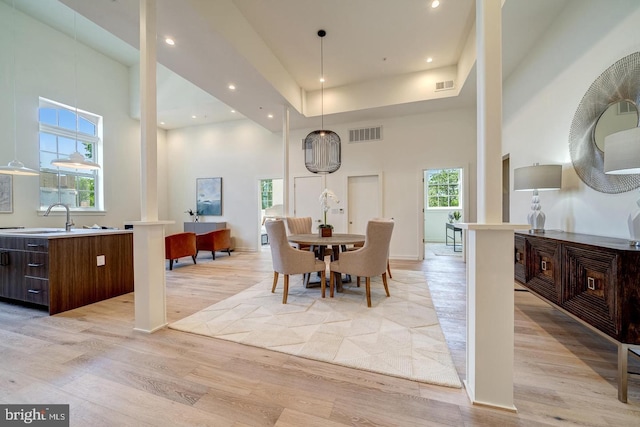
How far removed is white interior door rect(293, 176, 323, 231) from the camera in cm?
618

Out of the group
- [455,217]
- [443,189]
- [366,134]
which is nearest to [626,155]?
[366,134]

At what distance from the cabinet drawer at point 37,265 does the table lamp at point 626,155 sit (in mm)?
4883

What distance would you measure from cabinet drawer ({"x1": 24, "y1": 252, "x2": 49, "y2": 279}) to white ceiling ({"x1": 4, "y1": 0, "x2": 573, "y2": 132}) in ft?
8.79

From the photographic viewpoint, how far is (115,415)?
125cm

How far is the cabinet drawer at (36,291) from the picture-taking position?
2.58 m

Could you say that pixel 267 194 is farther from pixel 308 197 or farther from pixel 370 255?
pixel 370 255

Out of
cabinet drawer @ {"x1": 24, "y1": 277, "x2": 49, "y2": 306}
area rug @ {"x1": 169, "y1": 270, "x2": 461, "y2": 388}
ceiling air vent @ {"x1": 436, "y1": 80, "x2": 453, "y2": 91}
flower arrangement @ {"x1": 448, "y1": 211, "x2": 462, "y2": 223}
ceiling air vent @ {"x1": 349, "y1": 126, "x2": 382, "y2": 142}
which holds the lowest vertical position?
area rug @ {"x1": 169, "y1": 270, "x2": 461, "y2": 388}

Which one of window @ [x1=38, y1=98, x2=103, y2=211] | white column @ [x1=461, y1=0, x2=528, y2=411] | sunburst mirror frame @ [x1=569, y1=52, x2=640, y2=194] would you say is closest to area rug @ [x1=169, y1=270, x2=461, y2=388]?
white column @ [x1=461, y1=0, x2=528, y2=411]

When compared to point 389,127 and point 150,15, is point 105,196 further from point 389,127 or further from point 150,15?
point 389,127

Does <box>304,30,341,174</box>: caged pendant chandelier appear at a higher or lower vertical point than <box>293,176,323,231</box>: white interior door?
higher

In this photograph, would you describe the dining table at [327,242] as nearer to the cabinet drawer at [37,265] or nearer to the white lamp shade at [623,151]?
the white lamp shade at [623,151]

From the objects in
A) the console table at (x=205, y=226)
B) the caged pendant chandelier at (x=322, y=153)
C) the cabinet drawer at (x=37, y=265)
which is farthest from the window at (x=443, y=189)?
the cabinet drawer at (x=37, y=265)

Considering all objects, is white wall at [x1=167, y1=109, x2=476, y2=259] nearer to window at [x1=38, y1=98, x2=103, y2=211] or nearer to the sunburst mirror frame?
window at [x1=38, y1=98, x2=103, y2=211]

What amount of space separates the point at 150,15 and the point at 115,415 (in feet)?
10.1
